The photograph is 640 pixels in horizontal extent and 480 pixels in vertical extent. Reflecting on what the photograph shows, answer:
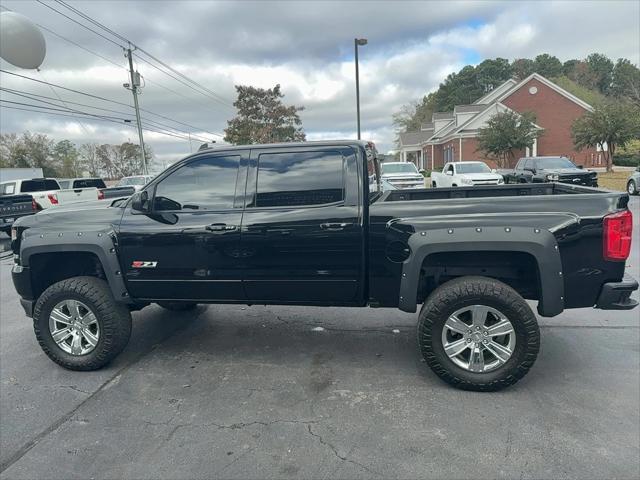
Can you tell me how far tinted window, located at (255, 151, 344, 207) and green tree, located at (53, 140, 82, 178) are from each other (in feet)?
197

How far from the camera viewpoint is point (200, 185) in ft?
13.5

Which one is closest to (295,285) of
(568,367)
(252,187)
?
(252,187)

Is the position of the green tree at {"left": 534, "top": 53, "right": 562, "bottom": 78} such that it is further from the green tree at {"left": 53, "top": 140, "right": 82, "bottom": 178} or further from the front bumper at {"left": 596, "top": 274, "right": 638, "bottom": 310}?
the front bumper at {"left": 596, "top": 274, "right": 638, "bottom": 310}

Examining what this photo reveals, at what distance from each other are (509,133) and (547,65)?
71679 mm

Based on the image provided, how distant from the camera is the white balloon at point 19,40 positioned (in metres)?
7.40

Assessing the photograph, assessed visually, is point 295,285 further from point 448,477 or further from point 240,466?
point 448,477

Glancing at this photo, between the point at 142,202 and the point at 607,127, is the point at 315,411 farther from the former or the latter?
the point at 607,127

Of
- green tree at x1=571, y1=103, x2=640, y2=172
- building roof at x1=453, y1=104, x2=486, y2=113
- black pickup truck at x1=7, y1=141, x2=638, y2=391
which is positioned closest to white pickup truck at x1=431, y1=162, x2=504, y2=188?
green tree at x1=571, y1=103, x2=640, y2=172

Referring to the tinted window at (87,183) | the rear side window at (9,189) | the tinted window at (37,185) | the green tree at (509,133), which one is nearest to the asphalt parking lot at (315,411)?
the tinted window at (37,185)

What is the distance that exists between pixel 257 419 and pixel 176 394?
0.82 metres

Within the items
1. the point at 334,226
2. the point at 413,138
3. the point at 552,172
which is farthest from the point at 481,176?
the point at 413,138

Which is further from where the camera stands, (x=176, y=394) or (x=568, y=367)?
(x=568, y=367)

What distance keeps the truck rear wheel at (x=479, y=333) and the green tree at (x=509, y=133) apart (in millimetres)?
32475

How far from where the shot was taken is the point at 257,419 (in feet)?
10.8
